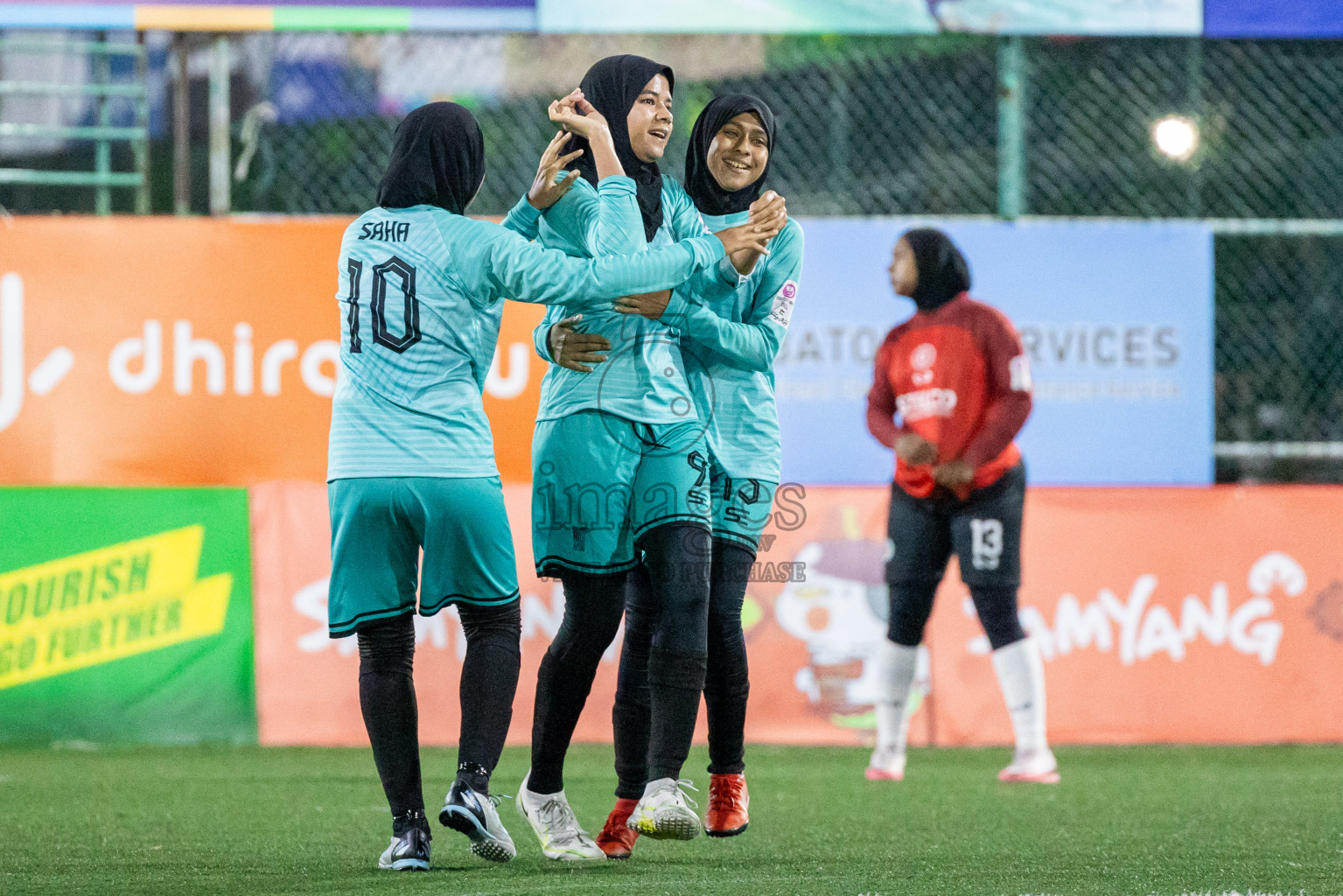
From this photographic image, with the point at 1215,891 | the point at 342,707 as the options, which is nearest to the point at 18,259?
the point at 342,707

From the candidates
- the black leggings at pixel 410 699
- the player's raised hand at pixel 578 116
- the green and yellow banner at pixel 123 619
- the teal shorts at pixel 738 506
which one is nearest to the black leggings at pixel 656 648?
the black leggings at pixel 410 699

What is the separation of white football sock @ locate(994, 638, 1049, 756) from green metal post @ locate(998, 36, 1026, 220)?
2693 millimetres

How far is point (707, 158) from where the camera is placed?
4.32 m

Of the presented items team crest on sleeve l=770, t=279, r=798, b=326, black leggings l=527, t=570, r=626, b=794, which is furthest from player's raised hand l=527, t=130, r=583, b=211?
black leggings l=527, t=570, r=626, b=794

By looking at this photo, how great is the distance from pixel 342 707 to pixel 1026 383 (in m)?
3.29

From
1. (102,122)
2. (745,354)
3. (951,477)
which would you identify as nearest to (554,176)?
(745,354)

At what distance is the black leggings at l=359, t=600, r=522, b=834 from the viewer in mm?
3814

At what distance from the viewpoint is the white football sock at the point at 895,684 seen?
652 cm

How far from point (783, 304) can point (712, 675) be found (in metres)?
0.94

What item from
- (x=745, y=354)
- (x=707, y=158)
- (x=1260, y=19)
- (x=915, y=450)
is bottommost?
(x=915, y=450)

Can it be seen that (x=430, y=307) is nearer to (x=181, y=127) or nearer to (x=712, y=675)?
(x=712, y=675)

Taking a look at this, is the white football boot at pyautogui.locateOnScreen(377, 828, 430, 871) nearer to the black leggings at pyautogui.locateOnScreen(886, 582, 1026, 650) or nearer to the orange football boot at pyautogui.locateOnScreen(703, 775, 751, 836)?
the orange football boot at pyautogui.locateOnScreen(703, 775, 751, 836)

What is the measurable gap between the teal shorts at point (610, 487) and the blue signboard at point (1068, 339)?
170 inches

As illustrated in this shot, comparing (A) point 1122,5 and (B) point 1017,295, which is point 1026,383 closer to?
(B) point 1017,295
